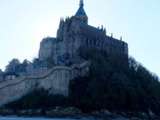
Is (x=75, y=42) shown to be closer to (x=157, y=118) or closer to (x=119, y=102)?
(x=119, y=102)

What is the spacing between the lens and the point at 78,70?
50656 mm

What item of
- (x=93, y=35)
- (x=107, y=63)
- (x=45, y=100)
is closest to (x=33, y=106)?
(x=45, y=100)

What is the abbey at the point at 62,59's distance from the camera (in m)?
49.1

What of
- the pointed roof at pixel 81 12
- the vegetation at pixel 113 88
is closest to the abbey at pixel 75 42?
the pointed roof at pixel 81 12

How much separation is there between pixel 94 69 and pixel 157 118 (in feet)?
33.4

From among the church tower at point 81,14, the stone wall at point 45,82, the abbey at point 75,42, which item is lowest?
the stone wall at point 45,82

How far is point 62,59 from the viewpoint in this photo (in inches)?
2175

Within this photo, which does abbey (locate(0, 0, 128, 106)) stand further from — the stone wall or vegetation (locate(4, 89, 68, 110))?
vegetation (locate(4, 89, 68, 110))

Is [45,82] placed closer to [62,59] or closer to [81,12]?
[62,59]

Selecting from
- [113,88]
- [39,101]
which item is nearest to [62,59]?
[39,101]

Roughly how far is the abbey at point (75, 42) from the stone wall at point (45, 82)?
384 centimetres

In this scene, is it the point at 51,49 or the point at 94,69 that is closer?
the point at 94,69

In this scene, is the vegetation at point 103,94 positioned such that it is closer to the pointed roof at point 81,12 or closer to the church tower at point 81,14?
the church tower at point 81,14

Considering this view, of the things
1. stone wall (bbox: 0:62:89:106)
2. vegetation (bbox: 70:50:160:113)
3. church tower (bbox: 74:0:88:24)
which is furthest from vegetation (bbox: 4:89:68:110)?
church tower (bbox: 74:0:88:24)
